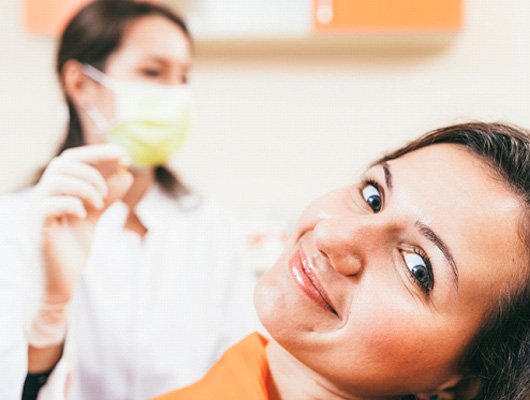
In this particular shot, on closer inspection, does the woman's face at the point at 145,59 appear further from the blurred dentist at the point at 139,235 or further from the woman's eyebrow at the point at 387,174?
the woman's eyebrow at the point at 387,174

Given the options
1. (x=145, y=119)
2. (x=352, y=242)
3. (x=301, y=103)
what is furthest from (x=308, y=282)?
(x=301, y=103)

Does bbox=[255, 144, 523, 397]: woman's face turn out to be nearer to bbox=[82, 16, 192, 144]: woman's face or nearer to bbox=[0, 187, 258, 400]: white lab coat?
bbox=[0, 187, 258, 400]: white lab coat

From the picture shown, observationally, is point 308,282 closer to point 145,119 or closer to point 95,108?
point 145,119

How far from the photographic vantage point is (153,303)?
70.9 inches

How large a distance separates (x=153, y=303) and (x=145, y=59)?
745mm

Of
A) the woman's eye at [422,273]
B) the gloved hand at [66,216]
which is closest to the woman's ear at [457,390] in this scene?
the woman's eye at [422,273]

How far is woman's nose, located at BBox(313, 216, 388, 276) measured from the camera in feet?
3.50

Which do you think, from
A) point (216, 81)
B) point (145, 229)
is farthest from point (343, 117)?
point (145, 229)

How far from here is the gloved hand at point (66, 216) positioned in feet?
3.98

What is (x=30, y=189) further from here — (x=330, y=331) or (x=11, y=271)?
(x=330, y=331)

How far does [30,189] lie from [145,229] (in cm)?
38

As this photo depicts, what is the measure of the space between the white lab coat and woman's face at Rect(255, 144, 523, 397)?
0.73 meters

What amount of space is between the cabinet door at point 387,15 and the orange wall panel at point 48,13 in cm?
108

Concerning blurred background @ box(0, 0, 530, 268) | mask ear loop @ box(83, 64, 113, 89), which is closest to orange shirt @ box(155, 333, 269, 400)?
mask ear loop @ box(83, 64, 113, 89)
